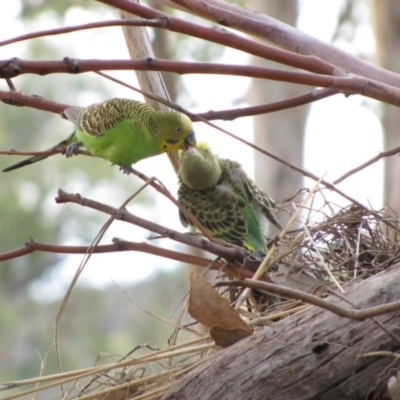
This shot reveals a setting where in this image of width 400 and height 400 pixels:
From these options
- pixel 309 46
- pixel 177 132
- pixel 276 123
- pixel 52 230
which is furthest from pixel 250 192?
pixel 52 230

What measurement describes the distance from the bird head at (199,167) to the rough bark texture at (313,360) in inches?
48.3

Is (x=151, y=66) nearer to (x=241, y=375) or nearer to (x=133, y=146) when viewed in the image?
(x=241, y=375)

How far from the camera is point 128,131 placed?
2.77m

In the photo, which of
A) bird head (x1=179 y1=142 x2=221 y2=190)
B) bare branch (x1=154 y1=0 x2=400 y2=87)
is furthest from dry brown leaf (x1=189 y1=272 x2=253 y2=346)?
bird head (x1=179 y1=142 x2=221 y2=190)

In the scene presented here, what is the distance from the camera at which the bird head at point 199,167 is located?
8.95ft

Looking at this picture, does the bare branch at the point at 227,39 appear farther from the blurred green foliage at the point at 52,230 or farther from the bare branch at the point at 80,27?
the blurred green foliage at the point at 52,230

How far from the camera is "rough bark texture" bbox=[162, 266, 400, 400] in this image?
56.9 inches

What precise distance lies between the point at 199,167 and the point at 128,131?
34 centimetres

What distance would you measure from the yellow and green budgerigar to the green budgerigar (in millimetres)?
105

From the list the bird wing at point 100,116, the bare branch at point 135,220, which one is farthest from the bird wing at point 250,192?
the bare branch at point 135,220

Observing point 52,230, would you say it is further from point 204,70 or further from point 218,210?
point 204,70

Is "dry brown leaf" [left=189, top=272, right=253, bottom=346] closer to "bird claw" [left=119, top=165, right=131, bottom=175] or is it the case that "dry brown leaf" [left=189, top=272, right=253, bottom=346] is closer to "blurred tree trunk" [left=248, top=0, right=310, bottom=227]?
"bird claw" [left=119, top=165, right=131, bottom=175]

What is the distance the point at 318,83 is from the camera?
1349 mm

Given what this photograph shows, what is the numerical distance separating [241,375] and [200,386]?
0.11 m
